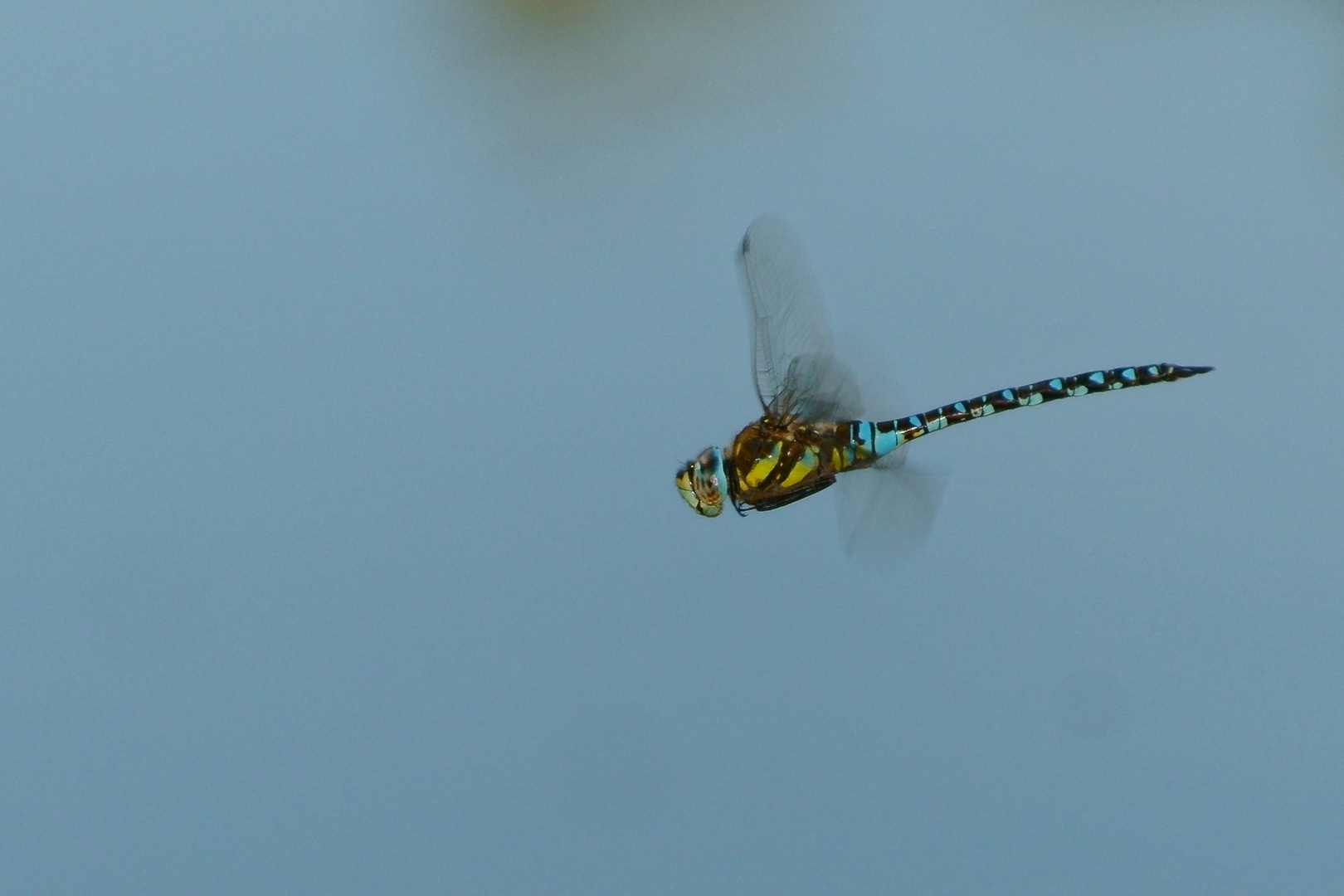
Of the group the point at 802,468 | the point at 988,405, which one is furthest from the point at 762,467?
the point at 988,405

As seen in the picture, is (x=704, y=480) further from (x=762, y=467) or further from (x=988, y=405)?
(x=988, y=405)

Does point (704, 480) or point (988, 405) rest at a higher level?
point (988, 405)

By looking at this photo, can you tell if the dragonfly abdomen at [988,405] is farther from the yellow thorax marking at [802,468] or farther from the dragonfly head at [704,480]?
the dragonfly head at [704,480]

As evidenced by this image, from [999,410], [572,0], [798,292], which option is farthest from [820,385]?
[572,0]

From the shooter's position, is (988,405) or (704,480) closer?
(704,480)

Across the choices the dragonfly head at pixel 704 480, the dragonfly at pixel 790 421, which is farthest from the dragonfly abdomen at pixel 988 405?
the dragonfly head at pixel 704 480

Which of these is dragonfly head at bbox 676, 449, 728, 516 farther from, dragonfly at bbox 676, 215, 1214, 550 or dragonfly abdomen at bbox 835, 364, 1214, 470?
dragonfly abdomen at bbox 835, 364, 1214, 470
